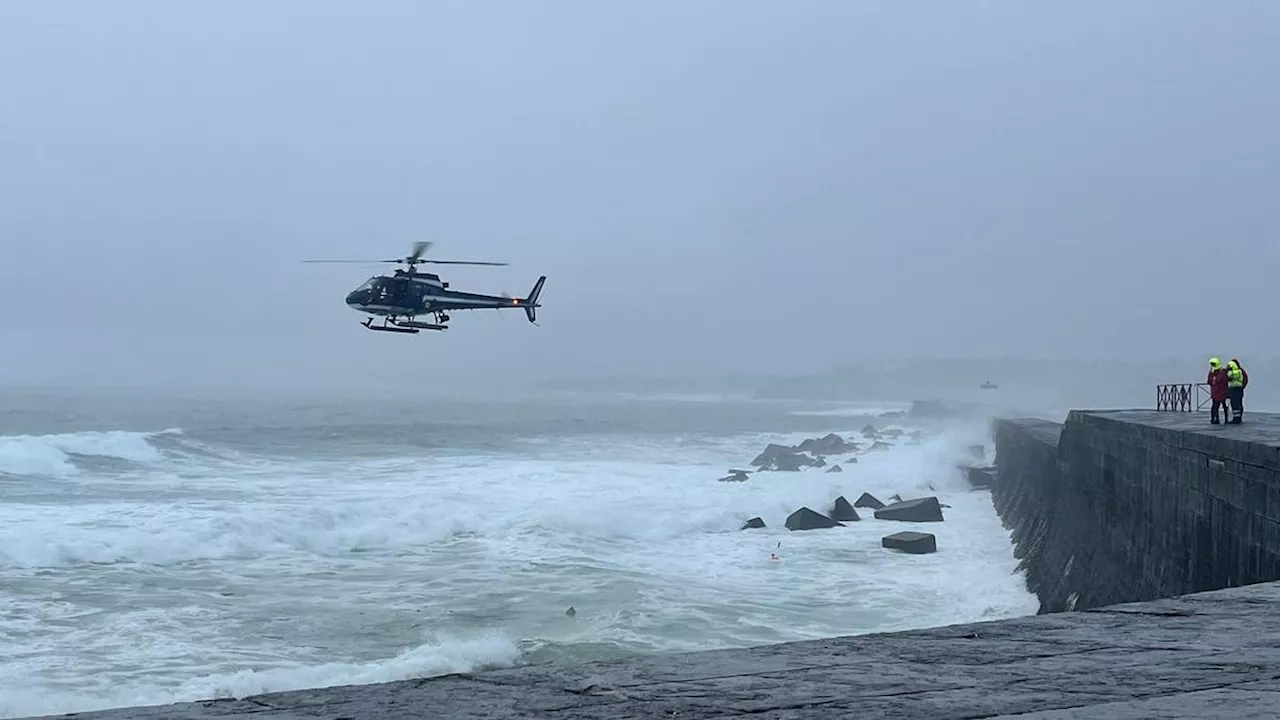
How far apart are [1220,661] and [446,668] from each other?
1031 centimetres

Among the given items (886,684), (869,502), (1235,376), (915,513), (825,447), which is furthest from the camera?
(825,447)

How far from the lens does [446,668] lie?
13.6 meters

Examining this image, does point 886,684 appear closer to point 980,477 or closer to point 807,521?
point 807,521

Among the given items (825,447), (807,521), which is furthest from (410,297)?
(825,447)

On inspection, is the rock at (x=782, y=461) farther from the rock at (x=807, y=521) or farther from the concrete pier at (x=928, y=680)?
the concrete pier at (x=928, y=680)

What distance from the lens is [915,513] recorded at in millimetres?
28734

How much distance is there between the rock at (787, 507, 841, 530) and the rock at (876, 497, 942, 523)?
80.4 inches

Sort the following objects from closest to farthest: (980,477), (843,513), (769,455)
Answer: (843,513)
(980,477)
(769,455)

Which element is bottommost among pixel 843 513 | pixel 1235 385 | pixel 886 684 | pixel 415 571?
pixel 415 571

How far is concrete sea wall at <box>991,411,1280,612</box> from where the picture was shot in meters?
11.1

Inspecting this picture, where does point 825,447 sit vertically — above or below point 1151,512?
below

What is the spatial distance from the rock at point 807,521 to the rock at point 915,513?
2042 mm

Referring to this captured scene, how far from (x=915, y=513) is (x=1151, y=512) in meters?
14.2

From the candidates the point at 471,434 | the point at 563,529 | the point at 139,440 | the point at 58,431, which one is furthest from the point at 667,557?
the point at 58,431
